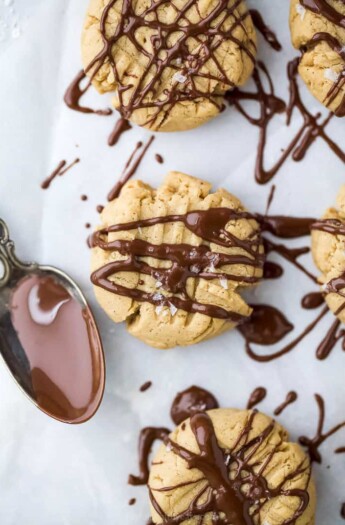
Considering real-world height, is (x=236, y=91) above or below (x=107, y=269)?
above

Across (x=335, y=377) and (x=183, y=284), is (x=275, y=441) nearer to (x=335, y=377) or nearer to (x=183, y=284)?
(x=335, y=377)

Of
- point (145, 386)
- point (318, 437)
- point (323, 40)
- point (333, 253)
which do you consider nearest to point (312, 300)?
point (333, 253)

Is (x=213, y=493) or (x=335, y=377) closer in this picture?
(x=213, y=493)

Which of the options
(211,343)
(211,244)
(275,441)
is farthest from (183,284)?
(275,441)

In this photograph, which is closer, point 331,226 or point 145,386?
point 331,226

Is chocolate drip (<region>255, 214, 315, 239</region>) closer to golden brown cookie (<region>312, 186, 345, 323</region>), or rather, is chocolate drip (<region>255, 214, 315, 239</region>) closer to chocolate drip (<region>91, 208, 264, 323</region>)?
golden brown cookie (<region>312, 186, 345, 323</region>)

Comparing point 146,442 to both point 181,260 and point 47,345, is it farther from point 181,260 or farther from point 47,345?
point 181,260
